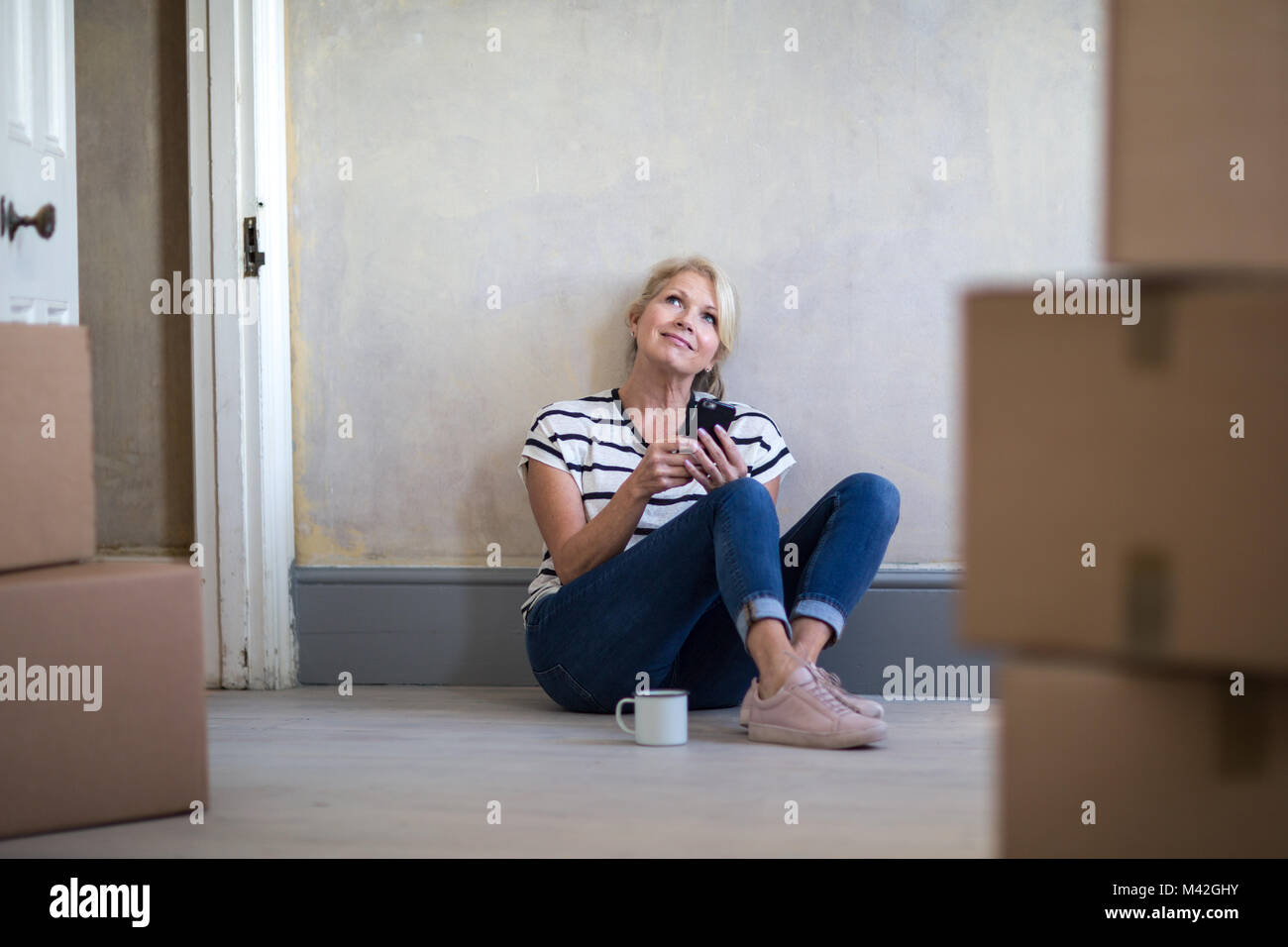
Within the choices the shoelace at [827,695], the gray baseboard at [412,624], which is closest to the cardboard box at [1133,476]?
the shoelace at [827,695]

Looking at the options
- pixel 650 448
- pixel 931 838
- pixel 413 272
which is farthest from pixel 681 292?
pixel 931 838

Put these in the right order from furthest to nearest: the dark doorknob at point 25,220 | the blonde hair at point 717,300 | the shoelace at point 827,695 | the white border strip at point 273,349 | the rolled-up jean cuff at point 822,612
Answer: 1. the white border strip at point 273,349
2. the blonde hair at point 717,300
3. the rolled-up jean cuff at point 822,612
4. the shoelace at point 827,695
5. the dark doorknob at point 25,220

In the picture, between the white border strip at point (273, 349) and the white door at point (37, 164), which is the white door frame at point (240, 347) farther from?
the white door at point (37, 164)

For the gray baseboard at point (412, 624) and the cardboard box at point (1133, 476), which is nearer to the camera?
the cardboard box at point (1133, 476)

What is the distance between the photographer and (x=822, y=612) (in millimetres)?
2012

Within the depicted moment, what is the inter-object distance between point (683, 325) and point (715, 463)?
306mm

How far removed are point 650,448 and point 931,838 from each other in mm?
843

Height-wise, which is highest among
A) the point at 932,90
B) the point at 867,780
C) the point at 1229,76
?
the point at 932,90

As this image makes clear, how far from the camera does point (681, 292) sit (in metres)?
2.29

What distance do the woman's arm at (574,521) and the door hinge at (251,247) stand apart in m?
0.71

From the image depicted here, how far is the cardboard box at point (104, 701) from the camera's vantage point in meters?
1.43

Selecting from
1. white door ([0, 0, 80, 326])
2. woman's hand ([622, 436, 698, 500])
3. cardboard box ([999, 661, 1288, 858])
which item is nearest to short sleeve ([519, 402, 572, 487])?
woman's hand ([622, 436, 698, 500])

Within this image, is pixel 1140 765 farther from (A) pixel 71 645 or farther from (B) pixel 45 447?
(B) pixel 45 447
